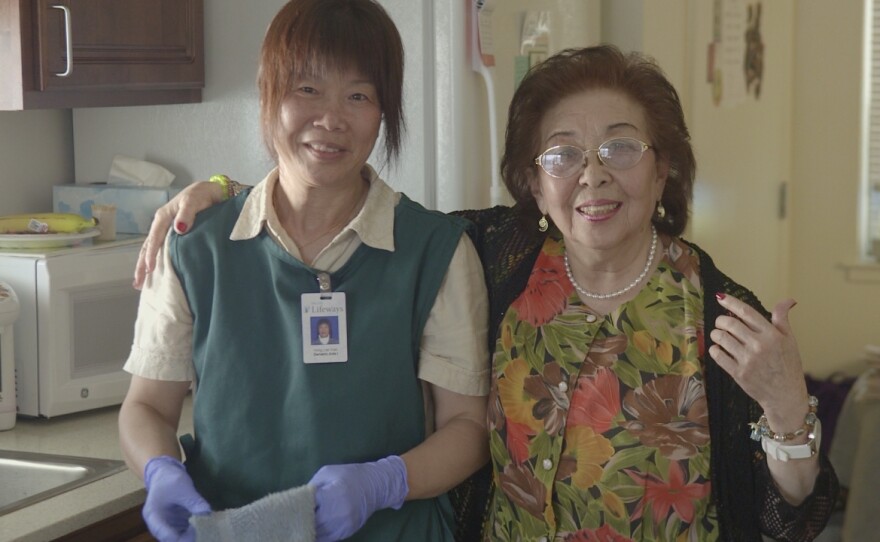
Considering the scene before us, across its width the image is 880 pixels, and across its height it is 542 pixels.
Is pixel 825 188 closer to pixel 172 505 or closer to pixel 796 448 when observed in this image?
pixel 796 448

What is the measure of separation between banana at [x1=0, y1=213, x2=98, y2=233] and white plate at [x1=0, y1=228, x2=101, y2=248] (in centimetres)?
3

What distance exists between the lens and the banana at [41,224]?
218 centimetres

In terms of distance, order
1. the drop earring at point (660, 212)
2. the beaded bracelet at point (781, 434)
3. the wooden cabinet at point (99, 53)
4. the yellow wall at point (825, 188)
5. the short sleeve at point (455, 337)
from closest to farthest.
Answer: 1. the beaded bracelet at point (781, 434)
2. the short sleeve at point (455, 337)
3. the drop earring at point (660, 212)
4. the wooden cabinet at point (99, 53)
5. the yellow wall at point (825, 188)

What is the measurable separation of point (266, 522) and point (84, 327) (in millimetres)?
906

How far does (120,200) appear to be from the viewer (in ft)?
7.82

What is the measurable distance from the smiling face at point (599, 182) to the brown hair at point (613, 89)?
0.05 feet

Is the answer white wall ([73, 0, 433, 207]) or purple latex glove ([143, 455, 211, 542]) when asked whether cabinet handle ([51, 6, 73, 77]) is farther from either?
purple latex glove ([143, 455, 211, 542])

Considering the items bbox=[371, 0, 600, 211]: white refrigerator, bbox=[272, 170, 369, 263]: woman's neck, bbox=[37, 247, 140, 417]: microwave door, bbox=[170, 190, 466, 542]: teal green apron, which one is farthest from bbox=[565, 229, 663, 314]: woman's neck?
bbox=[37, 247, 140, 417]: microwave door

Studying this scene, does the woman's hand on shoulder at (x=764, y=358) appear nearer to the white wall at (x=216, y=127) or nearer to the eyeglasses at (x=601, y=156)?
the eyeglasses at (x=601, y=156)

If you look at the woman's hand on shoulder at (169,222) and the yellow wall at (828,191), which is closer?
the woman's hand on shoulder at (169,222)

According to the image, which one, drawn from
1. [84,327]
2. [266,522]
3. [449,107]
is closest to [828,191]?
[449,107]

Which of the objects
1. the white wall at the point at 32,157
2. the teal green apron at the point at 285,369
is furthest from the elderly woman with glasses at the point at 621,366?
the white wall at the point at 32,157

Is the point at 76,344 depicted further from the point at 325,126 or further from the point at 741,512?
the point at 741,512

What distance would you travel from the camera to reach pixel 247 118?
232cm
